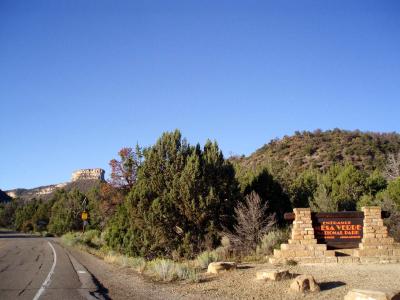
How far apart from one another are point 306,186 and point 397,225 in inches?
396

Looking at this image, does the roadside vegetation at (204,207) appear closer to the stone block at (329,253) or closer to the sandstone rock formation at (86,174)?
the stone block at (329,253)

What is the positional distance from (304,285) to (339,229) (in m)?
6.50

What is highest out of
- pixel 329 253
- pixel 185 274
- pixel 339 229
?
pixel 339 229

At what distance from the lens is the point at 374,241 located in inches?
625

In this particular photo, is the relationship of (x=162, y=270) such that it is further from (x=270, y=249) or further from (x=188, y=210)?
(x=188, y=210)

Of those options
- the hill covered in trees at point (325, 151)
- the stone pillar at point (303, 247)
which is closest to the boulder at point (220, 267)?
the stone pillar at point (303, 247)

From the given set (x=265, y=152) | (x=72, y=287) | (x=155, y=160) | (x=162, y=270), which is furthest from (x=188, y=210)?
(x=265, y=152)

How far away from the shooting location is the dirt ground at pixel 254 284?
10586 millimetres

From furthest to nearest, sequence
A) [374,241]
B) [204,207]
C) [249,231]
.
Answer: [204,207] < [249,231] < [374,241]

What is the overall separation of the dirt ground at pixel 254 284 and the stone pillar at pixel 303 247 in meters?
0.55

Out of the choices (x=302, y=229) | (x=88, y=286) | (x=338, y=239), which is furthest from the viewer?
(x=338, y=239)

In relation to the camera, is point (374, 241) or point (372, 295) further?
point (374, 241)

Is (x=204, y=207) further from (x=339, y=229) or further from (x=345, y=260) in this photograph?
(x=345, y=260)

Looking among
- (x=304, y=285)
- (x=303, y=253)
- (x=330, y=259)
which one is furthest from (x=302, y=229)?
(x=304, y=285)
